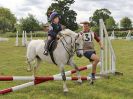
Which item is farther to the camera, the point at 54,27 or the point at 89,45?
the point at 89,45

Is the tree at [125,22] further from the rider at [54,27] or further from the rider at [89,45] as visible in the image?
the rider at [54,27]

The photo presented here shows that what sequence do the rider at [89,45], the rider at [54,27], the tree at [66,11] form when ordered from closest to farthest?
the rider at [54,27]
the rider at [89,45]
the tree at [66,11]

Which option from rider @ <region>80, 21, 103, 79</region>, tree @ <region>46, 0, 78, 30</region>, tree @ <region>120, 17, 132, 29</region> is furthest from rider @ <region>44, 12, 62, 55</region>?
tree @ <region>120, 17, 132, 29</region>

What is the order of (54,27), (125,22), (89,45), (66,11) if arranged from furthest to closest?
(125,22) → (66,11) → (89,45) → (54,27)

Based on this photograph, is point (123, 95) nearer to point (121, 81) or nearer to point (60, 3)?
point (121, 81)

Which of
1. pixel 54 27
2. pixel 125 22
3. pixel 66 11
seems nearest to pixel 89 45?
pixel 54 27

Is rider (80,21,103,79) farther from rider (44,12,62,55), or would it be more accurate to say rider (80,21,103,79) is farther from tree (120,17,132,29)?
tree (120,17,132,29)

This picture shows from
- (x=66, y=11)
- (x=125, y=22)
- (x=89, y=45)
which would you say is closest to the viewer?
(x=89, y=45)

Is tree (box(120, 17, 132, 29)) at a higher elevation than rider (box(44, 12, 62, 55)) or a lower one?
higher

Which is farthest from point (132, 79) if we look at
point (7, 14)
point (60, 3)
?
point (7, 14)

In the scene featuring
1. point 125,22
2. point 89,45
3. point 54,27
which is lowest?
point 89,45

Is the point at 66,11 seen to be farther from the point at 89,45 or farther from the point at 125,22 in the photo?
the point at 89,45

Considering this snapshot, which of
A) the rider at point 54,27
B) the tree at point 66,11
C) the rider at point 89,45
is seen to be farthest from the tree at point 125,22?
the rider at point 54,27

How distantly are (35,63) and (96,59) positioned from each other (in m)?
2.10
